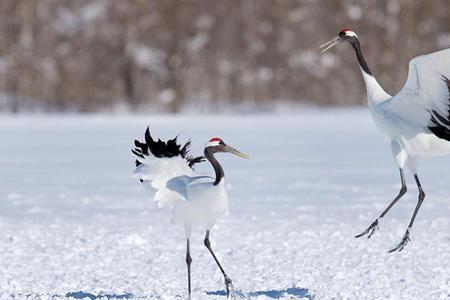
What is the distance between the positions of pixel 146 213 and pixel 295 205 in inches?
76.7

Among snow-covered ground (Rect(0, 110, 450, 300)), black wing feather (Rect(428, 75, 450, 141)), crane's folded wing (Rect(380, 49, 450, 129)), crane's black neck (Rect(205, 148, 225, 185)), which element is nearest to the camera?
crane's folded wing (Rect(380, 49, 450, 129))

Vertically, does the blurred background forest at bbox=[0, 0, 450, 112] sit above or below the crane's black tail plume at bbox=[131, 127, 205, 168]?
above

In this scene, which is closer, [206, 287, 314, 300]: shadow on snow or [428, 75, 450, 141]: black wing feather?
[428, 75, 450, 141]: black wing feather

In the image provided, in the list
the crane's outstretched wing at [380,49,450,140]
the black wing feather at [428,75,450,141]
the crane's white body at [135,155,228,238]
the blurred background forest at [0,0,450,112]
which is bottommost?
the crane's white body at [135,155,228,238]

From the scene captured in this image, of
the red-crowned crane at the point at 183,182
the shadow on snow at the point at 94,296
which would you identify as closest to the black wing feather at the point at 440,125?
the red-crowned crane at the point at 183,182

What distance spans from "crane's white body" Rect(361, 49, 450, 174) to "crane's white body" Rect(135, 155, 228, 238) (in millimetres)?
1269

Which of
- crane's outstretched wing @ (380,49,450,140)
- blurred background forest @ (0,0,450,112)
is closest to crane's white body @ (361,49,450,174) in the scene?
crane's outstretched wing @ (380,49,450,140)

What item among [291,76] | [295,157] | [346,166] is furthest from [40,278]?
[291,76]

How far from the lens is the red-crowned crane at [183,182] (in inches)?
236

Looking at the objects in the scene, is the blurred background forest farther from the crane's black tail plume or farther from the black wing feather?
the black wing feather

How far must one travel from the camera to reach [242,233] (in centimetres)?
905

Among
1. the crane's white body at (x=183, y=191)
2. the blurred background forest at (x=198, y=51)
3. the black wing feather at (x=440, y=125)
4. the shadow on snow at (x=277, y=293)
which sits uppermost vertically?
the blurred background forest at (x=198, y=51)

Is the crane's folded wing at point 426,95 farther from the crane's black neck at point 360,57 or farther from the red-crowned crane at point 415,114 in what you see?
the crane's black neck at point 360,57

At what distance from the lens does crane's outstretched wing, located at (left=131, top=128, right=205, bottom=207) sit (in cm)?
615
